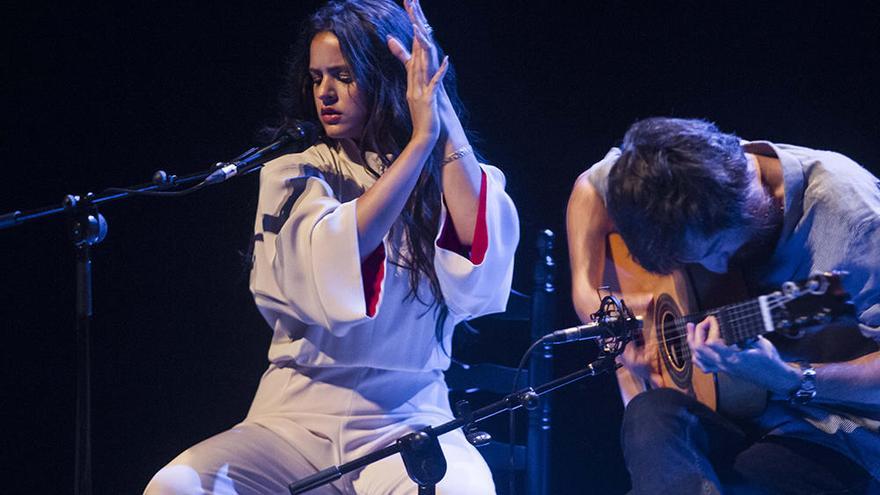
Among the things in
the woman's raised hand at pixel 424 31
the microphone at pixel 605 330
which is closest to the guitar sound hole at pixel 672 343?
the microphone at pixel 605 330

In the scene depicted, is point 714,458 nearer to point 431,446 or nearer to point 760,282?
point 760,282

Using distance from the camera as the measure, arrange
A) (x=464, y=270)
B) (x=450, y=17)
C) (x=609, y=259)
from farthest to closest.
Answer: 1. (x=450, y=17)
2. (x=609, y=259)
3. (x=464, y=270)

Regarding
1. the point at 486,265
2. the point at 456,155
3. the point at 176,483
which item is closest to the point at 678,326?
the point at 486,265

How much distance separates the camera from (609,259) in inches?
118

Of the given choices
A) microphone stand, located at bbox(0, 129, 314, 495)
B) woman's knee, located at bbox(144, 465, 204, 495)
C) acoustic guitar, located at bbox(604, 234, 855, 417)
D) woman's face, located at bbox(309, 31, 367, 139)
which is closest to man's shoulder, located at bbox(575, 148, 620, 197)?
acoustic guitar, located at bbox(604, 234, 855, 417)

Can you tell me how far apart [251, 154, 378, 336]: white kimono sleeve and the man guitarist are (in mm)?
730

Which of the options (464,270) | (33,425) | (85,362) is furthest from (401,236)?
(33,425)

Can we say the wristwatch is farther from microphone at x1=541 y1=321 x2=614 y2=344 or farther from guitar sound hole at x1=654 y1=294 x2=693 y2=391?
microphone at x1=541 y1=321 x2=614 y2=344

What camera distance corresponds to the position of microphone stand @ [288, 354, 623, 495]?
6.88 ft

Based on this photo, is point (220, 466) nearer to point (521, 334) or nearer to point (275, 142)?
point (275, 142)

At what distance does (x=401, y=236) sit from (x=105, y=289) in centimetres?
168

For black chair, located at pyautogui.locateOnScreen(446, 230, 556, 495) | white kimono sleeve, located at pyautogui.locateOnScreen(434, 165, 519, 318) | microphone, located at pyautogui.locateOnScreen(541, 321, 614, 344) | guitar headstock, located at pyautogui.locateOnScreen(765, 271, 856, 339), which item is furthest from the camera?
black chair, located at pyautogui.locateOnScreen(446, 230, 556, 495)

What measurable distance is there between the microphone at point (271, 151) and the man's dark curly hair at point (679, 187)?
83cm

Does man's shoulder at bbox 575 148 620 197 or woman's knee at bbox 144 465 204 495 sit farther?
man's shoulder at bbox 575 148 620 197
